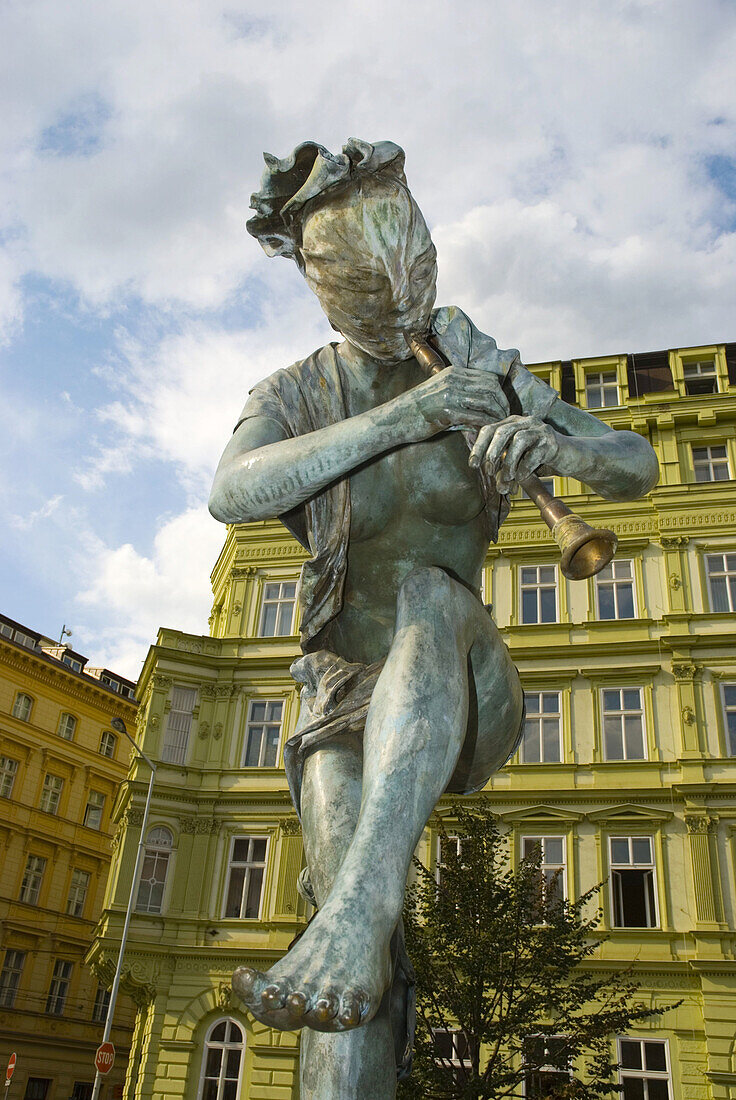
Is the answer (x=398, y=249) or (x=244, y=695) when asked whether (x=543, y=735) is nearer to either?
(x=244, y=695)

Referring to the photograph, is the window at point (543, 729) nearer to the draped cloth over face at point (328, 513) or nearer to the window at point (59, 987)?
the draped cloth over face at point (328, 513)

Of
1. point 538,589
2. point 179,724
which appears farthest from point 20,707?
point 538,589

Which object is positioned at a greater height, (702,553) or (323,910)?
(702,553)

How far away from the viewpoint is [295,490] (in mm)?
2314

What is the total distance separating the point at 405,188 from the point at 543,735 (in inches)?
870

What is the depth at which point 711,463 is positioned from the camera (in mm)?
26250

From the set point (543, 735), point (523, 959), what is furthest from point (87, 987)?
point (523, 959)

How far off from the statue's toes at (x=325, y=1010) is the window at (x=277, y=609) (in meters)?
25.7

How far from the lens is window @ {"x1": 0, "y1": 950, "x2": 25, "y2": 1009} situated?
3738 centimetres

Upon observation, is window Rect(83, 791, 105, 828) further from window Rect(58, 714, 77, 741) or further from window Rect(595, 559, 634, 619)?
window Rect(595, 559, 634, 619)

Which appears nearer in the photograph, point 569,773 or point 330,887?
point 330,887

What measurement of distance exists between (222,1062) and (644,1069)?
30.3 ft

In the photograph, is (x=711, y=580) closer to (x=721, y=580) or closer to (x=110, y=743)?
(x=721, y=580)

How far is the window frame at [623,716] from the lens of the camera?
22.7 metres
